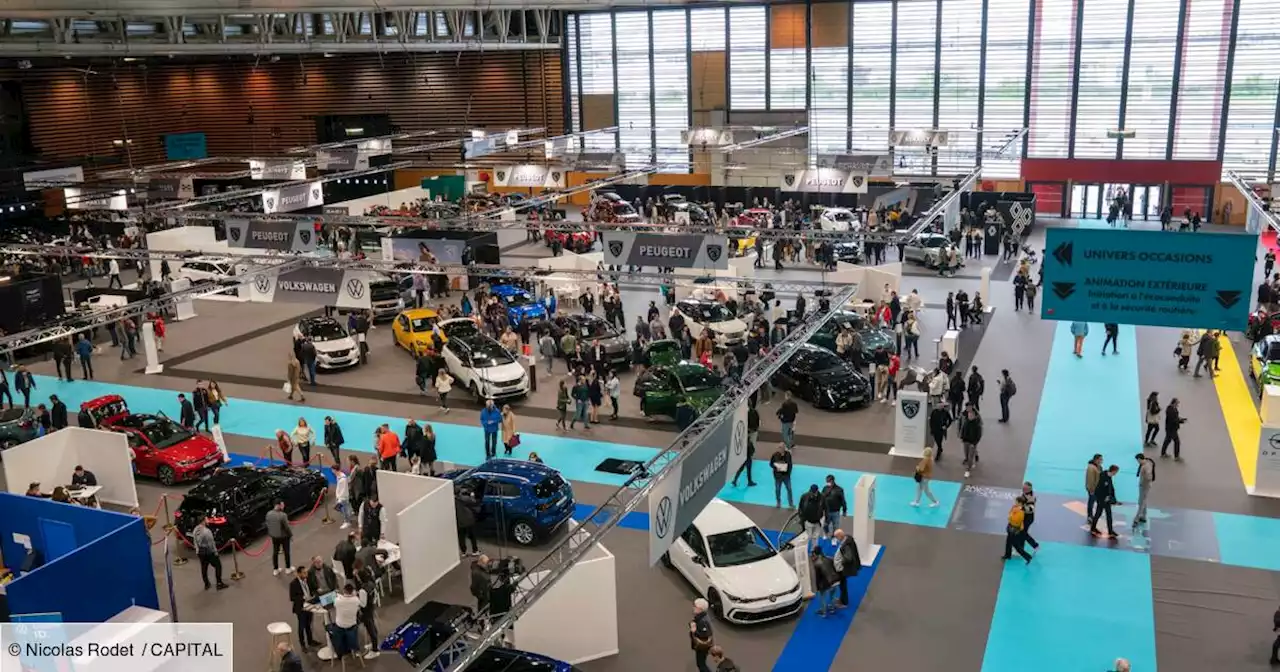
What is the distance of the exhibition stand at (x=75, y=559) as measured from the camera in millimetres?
12055

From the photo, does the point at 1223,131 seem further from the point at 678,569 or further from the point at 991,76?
the point at 678,569

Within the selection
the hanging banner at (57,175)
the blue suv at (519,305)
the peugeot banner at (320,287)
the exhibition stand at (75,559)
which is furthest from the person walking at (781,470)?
the hanging banner at (57,175)

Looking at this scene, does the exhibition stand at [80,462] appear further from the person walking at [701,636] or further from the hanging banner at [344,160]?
the hanging banner at [344,160]

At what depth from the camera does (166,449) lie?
18.5m

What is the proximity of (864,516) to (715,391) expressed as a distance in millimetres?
6333

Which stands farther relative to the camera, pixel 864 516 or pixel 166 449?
pixel 166 449

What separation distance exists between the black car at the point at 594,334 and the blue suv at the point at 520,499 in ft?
26.0

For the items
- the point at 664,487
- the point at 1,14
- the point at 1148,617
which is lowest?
the point at 1148,617

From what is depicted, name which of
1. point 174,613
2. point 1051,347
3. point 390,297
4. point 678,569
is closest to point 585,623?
point 678,569

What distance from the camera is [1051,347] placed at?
2461cm

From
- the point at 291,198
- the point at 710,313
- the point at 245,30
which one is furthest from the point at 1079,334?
the point at 245,30

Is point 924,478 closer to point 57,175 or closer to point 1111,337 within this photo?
point 1111,337

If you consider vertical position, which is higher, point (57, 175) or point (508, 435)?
point (57, 175)

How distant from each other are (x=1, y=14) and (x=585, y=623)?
67.5ft
